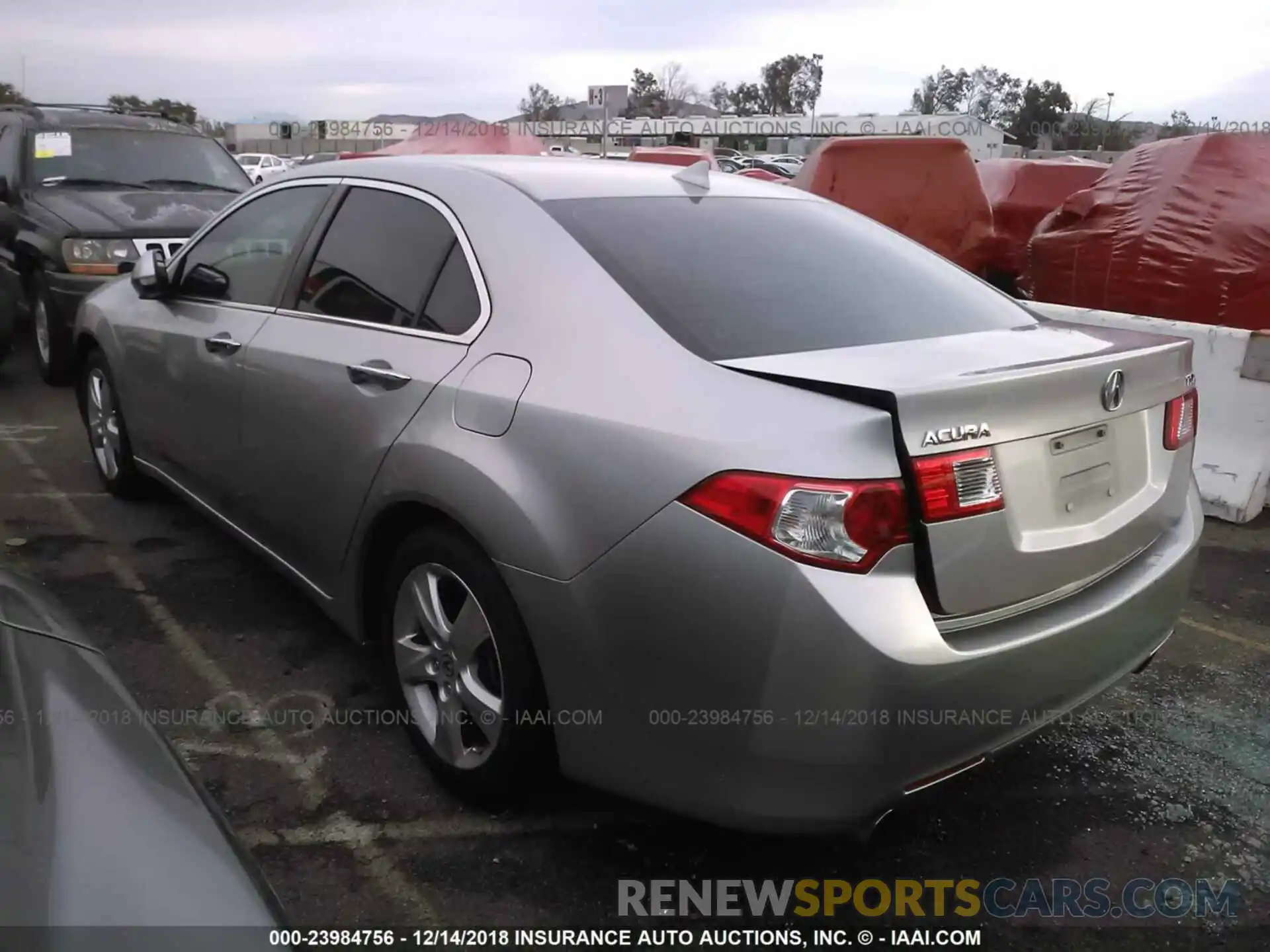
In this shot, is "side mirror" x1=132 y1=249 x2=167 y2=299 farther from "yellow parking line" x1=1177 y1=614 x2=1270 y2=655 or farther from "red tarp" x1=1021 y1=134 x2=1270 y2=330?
"red tarp" x1=1021 y1=134 x2=1270 y2=330

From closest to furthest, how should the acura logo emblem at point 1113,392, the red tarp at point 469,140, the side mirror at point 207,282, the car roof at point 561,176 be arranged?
1. the acura logo emblem at point 1113,392
2. the car roof at point 561,176
3. the side mirror at point 207,282
4. the red tarp at point 469,140

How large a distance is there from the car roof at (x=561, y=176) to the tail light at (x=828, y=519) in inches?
48.1

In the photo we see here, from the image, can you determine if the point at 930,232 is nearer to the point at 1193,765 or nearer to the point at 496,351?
the point at 1193,765

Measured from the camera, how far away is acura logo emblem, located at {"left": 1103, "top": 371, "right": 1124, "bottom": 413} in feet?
7.58

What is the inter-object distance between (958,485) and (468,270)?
142 centimetres

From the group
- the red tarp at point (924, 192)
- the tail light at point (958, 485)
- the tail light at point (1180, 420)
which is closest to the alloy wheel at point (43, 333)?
the red tarp at point (924, 192)

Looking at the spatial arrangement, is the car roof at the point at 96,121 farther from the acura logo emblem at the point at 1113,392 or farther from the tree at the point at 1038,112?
the tree at the point at 1038,112

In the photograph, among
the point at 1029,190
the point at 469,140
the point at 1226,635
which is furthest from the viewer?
the point at 469,140

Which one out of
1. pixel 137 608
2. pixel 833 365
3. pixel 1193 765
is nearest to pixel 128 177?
pixel 137 608

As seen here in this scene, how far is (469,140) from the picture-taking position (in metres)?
15.2

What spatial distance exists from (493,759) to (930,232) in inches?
307

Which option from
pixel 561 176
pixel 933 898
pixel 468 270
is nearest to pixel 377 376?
pixel 468 270

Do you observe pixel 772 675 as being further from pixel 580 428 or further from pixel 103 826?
pixel 103 826

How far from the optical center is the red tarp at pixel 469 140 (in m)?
14.6
